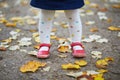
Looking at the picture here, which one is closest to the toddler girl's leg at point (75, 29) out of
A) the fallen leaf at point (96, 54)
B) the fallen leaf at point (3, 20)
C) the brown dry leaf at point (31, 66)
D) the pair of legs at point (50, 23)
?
the pair of legs at point (50, 23)

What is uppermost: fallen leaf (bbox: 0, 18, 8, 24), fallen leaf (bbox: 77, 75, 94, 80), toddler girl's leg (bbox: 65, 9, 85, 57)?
toddler girl's leg (bbox: 65, 9, 85, 57)

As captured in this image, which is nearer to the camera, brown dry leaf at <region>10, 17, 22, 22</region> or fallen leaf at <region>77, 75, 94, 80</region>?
fallen leaf at <region>77, 75, 94, 80</region>

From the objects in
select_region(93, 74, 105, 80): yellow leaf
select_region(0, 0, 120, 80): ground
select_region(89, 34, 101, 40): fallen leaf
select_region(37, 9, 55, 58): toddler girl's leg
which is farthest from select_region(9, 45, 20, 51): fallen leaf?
select_region(93, 74, 105, 80): yellow leaf

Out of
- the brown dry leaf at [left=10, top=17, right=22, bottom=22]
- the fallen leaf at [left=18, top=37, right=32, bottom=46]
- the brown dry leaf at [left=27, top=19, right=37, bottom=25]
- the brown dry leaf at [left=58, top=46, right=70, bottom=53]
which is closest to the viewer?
the brown dry leaf at [left=58, top=46, right=70, bottom=53]

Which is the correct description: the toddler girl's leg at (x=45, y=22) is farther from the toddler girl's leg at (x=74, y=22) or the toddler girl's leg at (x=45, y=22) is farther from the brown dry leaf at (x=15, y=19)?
the brown dry leaf at (x=15, y=19)

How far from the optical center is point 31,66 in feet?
7.42

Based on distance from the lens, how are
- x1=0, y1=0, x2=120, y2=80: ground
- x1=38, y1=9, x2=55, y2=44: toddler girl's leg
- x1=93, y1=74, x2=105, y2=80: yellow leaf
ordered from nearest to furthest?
x1=93, y1=74, x2=105, y2=80: yellow leaf → x1=0, y1=0, x2=120, y2=80: ground → x1=38, y1=9, x2=55, y2=44: toddler girl's leg

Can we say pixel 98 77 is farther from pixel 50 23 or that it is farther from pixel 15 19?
pixel 15 19

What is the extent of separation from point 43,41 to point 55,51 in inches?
8.8

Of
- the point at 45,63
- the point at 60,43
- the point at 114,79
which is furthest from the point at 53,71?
the point at 60,43

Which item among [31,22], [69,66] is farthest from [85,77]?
[31,22]

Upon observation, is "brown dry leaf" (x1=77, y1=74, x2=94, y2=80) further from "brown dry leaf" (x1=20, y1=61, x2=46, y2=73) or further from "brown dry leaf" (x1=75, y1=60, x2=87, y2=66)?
"brown dry leaf" (x1=20, y1=61, x2=46, y2=73)

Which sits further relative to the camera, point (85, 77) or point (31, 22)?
point (31, 22)

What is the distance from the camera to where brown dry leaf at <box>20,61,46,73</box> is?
2.20 m
